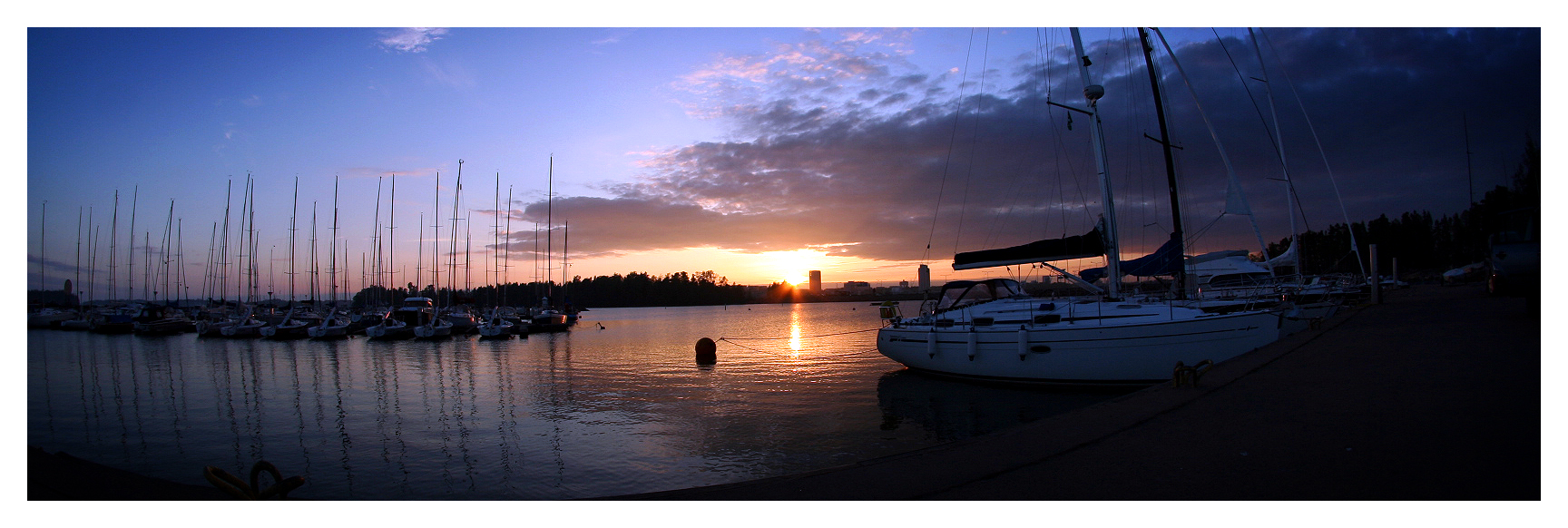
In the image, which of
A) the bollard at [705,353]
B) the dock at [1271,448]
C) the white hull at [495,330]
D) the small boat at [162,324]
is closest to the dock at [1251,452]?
the dock at [1271,448]

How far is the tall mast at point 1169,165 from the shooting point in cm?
1677

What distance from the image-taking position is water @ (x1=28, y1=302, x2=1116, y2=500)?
9.72m

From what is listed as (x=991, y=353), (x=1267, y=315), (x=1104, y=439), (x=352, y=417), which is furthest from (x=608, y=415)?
(x=1267, y=315)

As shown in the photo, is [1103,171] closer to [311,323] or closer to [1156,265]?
[1156,265]

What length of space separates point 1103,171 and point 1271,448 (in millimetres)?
12739

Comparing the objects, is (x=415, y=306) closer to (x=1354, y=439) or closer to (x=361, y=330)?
(x=361, y=330)

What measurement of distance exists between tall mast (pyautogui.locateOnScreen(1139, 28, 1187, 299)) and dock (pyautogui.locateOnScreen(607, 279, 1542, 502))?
7.93 metres

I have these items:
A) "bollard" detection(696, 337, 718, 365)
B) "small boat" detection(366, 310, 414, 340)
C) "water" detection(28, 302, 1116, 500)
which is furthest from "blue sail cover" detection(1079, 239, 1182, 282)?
"small boat" detection(366, 310, 414, 340)

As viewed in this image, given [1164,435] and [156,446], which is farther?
[156,446]

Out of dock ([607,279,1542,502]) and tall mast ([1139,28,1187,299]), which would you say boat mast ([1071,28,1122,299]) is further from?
dock ([607,279,1542,502])

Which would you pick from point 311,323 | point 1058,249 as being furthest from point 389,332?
point 1058,249

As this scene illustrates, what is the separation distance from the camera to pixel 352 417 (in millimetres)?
14602

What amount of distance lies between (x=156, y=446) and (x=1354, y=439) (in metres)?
17.6

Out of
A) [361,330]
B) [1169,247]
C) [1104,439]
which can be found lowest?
[361,330]
